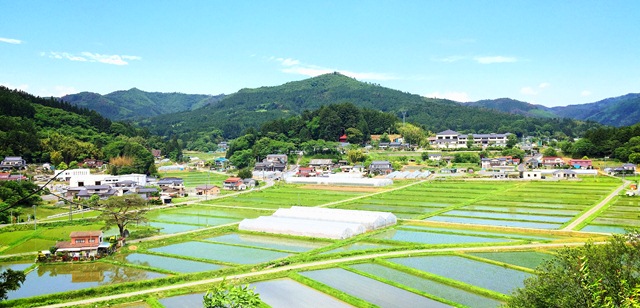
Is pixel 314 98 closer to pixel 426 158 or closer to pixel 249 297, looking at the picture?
pixel 426 158

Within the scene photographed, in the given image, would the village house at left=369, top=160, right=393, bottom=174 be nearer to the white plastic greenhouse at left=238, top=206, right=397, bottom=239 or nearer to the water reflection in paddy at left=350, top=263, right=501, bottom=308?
the white plastic greenhouse at left=238, top=206, right=397, bottom=239

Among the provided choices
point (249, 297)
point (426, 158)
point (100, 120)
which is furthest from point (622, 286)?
point (100, 120)

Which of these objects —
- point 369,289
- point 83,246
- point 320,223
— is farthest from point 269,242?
point 369,289


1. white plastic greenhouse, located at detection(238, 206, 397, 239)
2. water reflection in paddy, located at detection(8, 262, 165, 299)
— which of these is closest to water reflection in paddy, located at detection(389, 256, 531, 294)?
white plastic greenhouse, located at detection(238, 206, 397, 239)

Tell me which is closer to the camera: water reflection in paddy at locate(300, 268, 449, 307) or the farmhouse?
water reflection in paddy at locate(300, 268, 449, 307)

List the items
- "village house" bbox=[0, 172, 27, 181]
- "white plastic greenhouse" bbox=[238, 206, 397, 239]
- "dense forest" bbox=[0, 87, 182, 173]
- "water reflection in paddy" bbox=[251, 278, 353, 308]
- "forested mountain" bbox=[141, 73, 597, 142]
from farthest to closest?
"forested mountain" bbox=[141, 73, 597, 142] < "dense forest" bbox=[0, 87, 182, 173] < "village house" bbox=[0, 172, 27, 181] < "white plastic greenhouse" bbox=[238, 206, 397, 239] < "water reflection in paddy" bbox=[251, 278, 353, 308]

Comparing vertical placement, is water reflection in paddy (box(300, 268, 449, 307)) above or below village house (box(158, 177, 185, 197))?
below

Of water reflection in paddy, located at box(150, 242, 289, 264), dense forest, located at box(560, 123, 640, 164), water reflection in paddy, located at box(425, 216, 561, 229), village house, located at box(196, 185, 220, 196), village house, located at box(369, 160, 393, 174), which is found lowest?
water reflection in paddy, located at box(150, 242, 289, 264)
